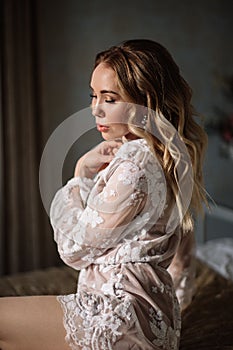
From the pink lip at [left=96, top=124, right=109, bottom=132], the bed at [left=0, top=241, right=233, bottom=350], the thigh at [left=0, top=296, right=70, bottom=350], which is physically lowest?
the bed at [left=0, top=241, right=233, bottom=350]

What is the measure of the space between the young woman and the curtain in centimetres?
152

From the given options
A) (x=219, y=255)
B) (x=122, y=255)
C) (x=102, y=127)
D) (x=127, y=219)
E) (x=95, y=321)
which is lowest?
(x=219, y=255)

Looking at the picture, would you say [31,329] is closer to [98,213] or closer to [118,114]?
[98,213]

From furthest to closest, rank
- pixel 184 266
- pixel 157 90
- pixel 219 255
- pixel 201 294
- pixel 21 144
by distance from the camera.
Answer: pixel 21 144 → pixel 219 255 → pixel 201 294 → pixel 184 266 → pixel 157 90

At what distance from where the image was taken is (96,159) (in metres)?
1.64

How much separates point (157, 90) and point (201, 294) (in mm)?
1095

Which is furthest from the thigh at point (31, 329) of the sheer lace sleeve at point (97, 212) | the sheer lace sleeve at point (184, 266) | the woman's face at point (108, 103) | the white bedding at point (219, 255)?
the white bedding at point (219, 255)

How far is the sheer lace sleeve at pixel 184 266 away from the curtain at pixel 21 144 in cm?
133

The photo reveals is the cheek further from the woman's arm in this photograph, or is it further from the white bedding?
the white bedding

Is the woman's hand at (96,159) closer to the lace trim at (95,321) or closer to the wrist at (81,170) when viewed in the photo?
the wrist at (81,170)

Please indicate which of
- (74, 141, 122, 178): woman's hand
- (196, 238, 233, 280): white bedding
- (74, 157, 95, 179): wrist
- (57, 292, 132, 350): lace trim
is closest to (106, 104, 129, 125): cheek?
(74, 141, 122, 178): woman's hand

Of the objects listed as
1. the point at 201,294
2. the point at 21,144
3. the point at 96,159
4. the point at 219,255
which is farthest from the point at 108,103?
the point at 21,144

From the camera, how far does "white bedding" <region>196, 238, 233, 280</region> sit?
2.59 m

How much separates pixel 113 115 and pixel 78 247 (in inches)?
13.8
